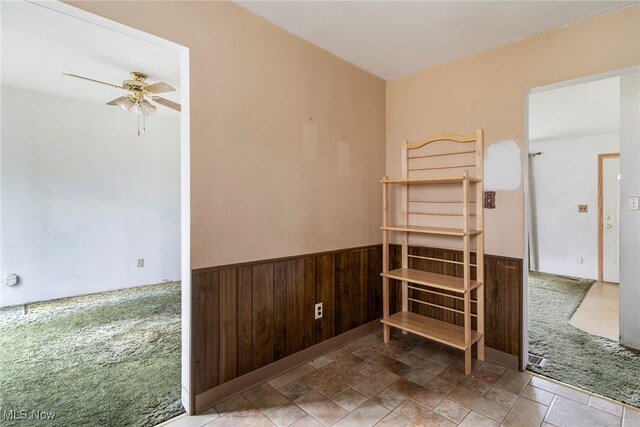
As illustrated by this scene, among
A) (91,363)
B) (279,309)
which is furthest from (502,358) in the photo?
(91,363)

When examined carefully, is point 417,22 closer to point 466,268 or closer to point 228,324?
point 466,268

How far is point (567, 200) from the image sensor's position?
5148mm

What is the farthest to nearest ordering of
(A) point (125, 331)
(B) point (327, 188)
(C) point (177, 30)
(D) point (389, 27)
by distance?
1. (A) point (125, 331)
2. (B) point (327, 188)
3. (D) point (389, 27)
4. (C) point (177, 30)

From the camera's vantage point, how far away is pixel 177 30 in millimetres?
1706

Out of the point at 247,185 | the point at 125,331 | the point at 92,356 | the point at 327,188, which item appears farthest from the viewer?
the point at 125,331

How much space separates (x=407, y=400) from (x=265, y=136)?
1.97 m

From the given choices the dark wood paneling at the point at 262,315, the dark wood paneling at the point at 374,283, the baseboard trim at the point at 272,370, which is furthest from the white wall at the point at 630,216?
the dark wood paneling at the point at 262,315

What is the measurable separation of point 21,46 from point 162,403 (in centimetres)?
309

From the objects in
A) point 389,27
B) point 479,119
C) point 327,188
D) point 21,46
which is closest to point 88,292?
point 21,46

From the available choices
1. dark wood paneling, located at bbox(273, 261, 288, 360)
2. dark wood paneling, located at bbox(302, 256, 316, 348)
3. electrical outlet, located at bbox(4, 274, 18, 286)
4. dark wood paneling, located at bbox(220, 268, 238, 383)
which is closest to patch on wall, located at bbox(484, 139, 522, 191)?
dark wood paneling, located at bbox(302, 256, 316, 348)

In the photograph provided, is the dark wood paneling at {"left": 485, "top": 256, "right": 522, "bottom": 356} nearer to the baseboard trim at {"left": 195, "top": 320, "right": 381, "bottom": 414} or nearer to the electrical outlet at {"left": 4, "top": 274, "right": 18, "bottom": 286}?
the baseboard trim at {"left": 195, "top": 320, "right": 381, "bottom": 414}

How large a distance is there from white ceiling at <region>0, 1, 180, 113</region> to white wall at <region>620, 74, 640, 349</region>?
3978mm

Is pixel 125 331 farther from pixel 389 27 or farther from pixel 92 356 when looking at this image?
pixel 389 27

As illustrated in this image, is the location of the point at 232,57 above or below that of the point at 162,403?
above
